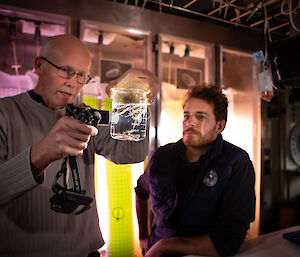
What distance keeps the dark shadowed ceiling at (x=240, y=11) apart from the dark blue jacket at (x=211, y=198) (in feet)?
3.13

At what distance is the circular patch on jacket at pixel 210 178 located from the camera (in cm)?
150

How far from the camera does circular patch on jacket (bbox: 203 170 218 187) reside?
150 cm

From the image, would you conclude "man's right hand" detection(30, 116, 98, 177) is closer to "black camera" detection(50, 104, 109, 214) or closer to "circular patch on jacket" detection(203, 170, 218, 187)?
"black camera" detection(50, 104, 109, 214)

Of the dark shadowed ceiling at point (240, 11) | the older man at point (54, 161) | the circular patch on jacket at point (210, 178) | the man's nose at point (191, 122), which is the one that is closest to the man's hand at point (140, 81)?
the older man at point (54, 161)

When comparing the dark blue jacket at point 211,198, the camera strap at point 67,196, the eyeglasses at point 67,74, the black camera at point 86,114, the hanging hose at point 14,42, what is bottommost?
the dark blue jacket at point 211,198

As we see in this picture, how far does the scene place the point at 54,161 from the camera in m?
0.94

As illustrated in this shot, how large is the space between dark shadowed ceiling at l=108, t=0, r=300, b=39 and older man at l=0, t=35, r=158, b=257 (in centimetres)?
97

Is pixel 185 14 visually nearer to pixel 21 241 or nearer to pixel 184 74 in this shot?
pixel 184 74

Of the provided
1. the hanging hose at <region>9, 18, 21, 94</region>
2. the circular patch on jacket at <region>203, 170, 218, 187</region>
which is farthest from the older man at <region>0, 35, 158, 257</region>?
the hanging hose at <region>9, 18, 21, 94</region>

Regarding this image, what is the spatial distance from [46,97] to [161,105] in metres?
1.86

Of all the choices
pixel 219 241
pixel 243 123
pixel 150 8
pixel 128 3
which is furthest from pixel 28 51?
pixel 243 123

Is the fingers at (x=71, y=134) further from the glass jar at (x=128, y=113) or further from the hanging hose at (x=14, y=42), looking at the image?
the hanging hose at (x=14, y=42)

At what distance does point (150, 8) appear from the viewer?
2754 mm

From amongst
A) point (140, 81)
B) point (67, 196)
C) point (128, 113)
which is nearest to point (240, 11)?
point (140, 81)
